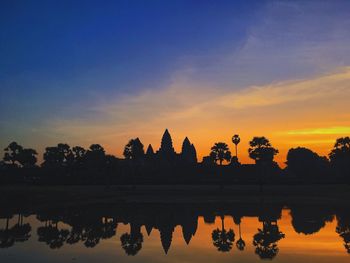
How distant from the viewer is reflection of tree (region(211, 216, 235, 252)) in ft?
91.9

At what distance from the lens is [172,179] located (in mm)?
106500

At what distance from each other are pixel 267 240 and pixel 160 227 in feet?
39.8

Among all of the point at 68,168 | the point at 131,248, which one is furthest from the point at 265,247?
the point at 68,168

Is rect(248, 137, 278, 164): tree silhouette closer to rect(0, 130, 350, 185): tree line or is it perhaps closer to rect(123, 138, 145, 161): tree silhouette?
rect(0, 130, 350, 185): tree line

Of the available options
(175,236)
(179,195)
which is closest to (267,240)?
(175,236)

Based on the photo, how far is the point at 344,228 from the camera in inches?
1433

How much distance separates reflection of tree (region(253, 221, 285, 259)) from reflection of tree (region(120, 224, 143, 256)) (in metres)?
8.43

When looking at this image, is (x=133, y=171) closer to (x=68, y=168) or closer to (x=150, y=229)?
(x=68, y=168)

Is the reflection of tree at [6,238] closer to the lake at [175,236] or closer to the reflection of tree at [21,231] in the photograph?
the lake at [175,236]

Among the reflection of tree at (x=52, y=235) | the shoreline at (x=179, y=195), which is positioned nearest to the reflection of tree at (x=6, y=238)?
the reflection of tree at (x=52, y=235)

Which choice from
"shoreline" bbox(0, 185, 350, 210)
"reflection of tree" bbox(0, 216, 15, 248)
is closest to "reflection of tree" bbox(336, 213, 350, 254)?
"shoreline" bbox(0, 185, 350, 210)

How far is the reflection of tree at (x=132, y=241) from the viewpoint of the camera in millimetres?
27348

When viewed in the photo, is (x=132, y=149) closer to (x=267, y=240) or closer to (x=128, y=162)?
(x=128, y=162)

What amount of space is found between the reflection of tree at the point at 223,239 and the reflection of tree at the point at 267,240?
76.0 inches
